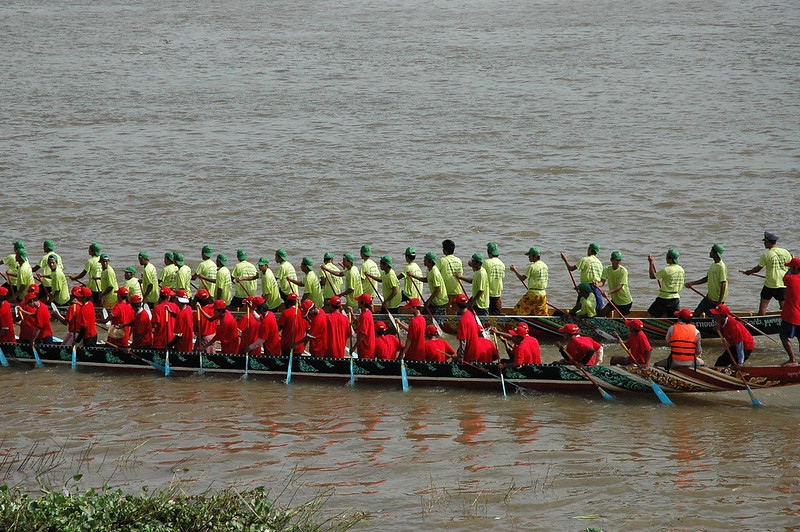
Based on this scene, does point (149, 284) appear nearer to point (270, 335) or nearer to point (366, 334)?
point (270, 335)

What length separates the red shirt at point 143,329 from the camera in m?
15.4

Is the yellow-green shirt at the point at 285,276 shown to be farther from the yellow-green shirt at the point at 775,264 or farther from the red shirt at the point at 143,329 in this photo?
the yellow-green shirt at the point at 775,264

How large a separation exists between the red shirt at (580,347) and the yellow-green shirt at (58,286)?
32.5ft

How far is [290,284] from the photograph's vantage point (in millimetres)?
16719

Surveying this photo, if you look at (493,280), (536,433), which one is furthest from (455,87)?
(536,433)

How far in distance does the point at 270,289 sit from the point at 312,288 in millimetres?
834

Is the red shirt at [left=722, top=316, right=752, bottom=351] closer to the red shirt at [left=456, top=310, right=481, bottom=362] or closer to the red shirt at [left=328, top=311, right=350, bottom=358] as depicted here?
the red shirt at [left=456, top=310, right=481, bottom=362]

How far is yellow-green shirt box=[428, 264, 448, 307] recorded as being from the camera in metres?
16.5

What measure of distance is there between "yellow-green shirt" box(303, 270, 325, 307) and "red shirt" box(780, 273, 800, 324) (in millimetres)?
7588

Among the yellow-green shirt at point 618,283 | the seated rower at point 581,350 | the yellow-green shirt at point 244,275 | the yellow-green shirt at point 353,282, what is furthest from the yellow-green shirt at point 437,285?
the seated rower at point 581,350

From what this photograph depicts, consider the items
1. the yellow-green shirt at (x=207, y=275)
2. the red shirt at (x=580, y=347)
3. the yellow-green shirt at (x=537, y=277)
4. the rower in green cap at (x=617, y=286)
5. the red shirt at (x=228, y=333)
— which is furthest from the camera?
the yellow-green shirt at (x=207, y=275)

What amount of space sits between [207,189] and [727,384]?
18.5 metres

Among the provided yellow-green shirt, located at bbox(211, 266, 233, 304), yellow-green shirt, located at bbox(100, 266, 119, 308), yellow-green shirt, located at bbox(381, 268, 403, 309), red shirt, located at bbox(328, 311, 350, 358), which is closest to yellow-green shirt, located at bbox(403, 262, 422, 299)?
yellow-green shirt, located at bbox(381, 268, 403, 309)

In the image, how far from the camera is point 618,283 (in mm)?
16484
